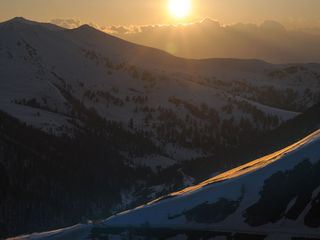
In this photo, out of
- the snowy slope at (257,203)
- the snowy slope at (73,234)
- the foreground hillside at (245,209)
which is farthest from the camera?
the snowy slope at (73,234)

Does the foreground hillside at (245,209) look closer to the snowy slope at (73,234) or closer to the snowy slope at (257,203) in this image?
the snowy slope at (257,203)

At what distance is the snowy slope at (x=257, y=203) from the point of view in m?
67.4

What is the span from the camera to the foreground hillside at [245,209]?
2645 inches

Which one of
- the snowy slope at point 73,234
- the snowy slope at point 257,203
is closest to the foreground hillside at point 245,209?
the snowy slope at point 257,203

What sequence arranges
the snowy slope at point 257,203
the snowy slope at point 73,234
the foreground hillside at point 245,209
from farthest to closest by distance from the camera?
the snowy slope at point 73,234 < the snowy slope at point 257,203 < the foreground hillside at point 245,209

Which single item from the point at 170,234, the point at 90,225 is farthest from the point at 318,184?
the point at 90,225

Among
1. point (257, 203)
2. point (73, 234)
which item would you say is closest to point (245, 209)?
point (257, 203)

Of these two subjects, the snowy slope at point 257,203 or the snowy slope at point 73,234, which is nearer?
the snowy slope at point 257,203

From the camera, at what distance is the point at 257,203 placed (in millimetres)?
71250

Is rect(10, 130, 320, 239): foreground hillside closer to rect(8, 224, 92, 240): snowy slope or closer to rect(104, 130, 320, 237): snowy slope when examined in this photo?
rect(104, 130, 320, 237): snowy slope

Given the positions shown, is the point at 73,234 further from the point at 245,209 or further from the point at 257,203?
the point at 257,203

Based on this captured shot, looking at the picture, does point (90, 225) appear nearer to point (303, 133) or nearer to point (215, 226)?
point (215, 226)

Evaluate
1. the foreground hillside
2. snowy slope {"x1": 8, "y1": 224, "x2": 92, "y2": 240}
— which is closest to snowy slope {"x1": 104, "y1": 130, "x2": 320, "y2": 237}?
the foreground hillside

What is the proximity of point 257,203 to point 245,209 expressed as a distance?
1.60 metres
